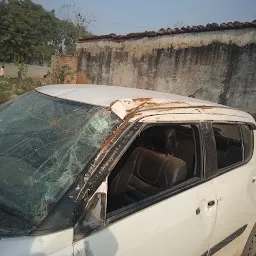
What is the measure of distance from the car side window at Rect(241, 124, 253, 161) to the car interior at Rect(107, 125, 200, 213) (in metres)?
0.48

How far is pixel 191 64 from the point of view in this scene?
966 cm

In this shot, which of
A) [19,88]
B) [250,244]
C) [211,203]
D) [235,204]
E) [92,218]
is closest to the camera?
[92,218]

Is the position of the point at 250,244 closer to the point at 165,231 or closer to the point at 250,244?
the point at 250,244

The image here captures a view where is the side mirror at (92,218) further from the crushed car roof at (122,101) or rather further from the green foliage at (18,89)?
the green foliage at (18,89)

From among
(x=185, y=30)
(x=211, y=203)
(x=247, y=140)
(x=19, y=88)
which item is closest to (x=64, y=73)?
(x=19, y=88)

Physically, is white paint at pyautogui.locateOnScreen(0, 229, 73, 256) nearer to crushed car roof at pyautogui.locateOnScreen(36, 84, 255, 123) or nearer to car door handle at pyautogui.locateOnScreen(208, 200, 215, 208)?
crushed car roof at pyautogui.locateOnScreen(36, 84, 255, 123)

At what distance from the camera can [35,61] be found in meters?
48.0

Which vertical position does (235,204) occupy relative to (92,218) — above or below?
below

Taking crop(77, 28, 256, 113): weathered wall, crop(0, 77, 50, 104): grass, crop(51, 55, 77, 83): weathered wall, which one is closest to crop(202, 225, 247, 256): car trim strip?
crop(77, 28, 256, 113): weathered wall

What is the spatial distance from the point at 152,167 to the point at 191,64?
7.70m

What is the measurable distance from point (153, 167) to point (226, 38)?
733cm

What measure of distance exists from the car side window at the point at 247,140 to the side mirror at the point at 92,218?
1.63 m

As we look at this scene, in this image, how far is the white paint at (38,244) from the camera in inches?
54.9

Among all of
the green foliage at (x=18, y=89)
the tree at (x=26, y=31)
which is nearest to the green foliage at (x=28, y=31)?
the tree at (x=26, y=31)
